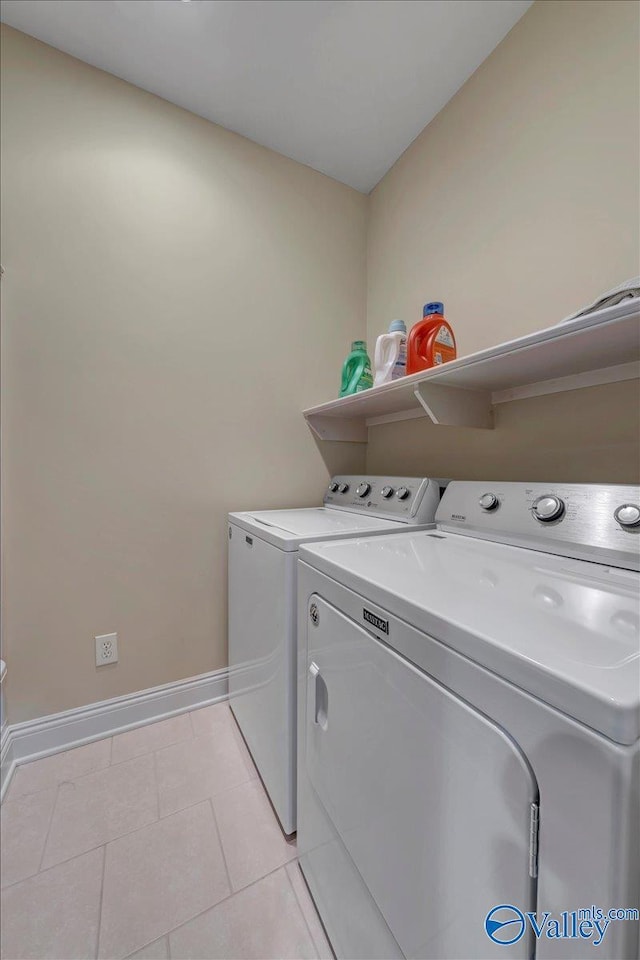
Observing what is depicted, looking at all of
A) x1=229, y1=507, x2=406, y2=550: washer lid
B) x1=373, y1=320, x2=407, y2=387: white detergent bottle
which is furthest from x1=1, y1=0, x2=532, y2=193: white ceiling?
x1=229, y1=507, x2=406, y2=550: washer lid

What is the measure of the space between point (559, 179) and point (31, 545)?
2.23 m

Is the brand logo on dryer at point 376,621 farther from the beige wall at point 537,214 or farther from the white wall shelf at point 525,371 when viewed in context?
the beige wall at point 537,214

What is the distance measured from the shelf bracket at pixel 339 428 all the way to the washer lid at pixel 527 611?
1084 mm

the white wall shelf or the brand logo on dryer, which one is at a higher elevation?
the white wall shelf

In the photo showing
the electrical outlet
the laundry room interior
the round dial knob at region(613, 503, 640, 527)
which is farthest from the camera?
the electrical outlet

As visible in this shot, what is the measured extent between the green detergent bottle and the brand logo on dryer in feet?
4.06

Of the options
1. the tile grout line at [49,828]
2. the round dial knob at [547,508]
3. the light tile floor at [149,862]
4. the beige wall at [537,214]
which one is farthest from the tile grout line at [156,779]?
the beige wall at [537,214]

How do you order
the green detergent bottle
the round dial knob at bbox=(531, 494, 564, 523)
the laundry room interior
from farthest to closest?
1. the green detergent bottle
2. the round dial knob at bbox=(531, 494, 564, 523)
3. the laundry room interior

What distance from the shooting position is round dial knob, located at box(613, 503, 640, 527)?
0.78 metres

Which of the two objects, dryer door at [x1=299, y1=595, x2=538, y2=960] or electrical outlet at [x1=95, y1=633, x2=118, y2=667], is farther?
electrical outlet at [x1=95, y1=633, x2=118, y2=667]

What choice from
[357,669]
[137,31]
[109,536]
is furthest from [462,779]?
[137,31]

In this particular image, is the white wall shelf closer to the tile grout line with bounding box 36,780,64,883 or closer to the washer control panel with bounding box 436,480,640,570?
the washer control panel with bounding box 436,480,640,570

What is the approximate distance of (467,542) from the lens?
3.53 ft

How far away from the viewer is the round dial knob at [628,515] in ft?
2.56
